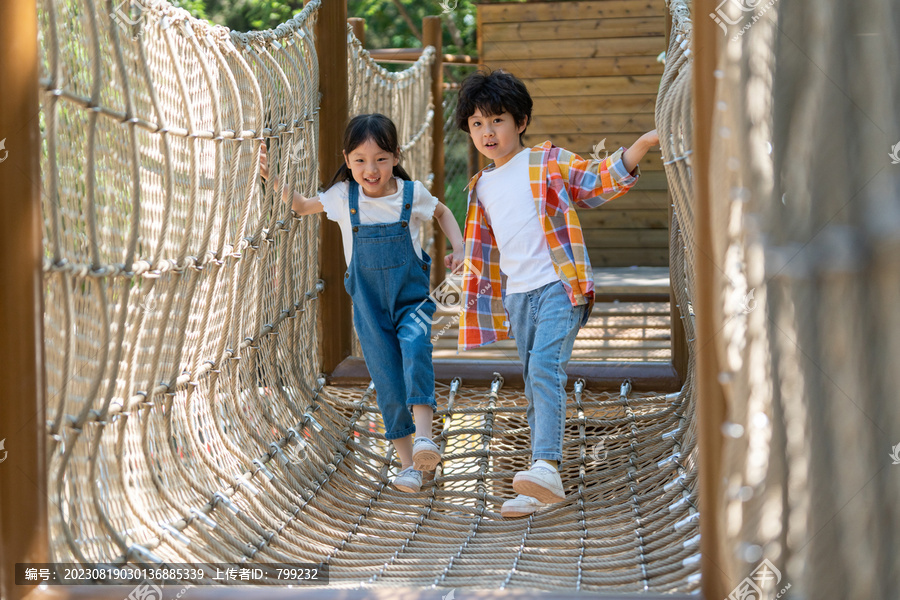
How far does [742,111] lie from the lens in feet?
2.97

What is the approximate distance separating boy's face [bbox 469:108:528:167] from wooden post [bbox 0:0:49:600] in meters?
1.09

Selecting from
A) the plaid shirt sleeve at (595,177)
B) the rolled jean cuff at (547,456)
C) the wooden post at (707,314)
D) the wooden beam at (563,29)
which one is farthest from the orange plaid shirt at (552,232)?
the wooden beam at (563,29)

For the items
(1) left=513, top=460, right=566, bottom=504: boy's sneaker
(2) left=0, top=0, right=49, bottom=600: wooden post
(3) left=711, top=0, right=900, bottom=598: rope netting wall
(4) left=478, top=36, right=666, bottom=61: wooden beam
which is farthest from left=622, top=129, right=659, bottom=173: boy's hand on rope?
(4) left=478, top=36, right=666, bottom=61: wooden beam

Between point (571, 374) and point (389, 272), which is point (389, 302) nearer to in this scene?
point (389, 272)

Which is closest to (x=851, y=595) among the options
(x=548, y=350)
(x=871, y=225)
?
(x=871, y=225)

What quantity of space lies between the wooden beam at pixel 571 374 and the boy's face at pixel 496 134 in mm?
718

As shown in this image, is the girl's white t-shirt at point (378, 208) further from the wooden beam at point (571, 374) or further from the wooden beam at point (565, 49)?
the wooden beam at point (565, 49)

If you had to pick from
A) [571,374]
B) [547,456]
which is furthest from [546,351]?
[571,374]

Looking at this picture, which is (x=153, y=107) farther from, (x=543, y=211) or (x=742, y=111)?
(x=742, y=111)

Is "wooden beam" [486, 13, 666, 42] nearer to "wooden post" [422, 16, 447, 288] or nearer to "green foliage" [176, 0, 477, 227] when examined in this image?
"wooden post" [422, 16, 447, 288]

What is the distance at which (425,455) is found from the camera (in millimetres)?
1990

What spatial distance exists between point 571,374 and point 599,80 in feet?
11.1

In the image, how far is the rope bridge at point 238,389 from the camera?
1.31 meters

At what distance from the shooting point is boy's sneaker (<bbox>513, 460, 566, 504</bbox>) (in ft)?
5.94
